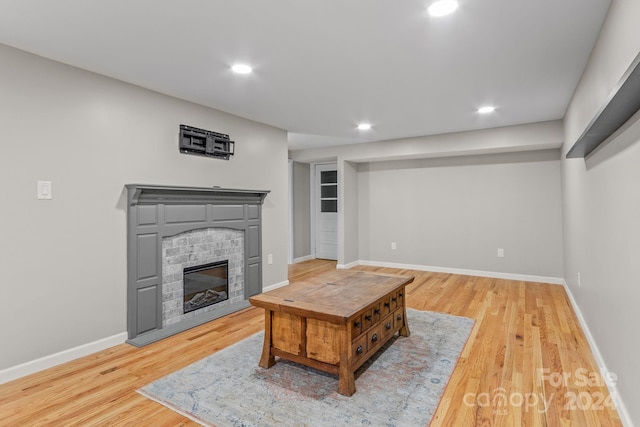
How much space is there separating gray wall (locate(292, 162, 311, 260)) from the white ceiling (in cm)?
332

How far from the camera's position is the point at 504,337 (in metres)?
2.93

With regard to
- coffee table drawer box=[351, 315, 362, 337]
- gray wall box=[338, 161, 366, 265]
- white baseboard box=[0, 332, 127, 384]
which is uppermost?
gray wall box=[338, 161, 366, 265]

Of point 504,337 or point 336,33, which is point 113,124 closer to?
point 336,33

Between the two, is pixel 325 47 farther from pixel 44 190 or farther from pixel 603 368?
pixel 603 368

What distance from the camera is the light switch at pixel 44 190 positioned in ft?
8.02

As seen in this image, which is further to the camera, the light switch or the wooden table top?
the light switch

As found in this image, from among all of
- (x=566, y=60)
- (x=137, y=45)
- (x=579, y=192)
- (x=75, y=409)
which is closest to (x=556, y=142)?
(x=579, y=192)

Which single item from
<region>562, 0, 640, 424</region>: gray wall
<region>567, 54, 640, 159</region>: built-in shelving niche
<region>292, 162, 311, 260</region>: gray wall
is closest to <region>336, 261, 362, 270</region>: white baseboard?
<region>292, 162, 311, 260</region>: gray wall

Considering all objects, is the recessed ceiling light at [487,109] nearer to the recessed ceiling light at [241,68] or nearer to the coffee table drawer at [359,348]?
the recessed ceiling light at [241,68]

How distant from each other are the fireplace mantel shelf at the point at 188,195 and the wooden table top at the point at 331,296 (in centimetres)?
141

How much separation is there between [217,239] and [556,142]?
4327mm

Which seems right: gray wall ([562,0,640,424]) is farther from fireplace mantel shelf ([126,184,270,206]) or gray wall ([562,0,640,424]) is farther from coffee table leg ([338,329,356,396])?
fireplace mantel shelf ([126,184,270,206])

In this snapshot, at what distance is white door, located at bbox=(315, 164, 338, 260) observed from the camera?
23.2 feet

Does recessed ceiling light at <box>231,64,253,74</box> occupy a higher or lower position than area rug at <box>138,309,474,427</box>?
higher
